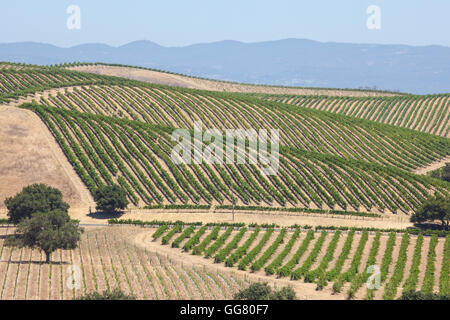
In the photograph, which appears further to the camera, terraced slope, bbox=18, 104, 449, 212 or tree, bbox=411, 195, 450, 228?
terraced slope, bbox=18, 104, 449, 212

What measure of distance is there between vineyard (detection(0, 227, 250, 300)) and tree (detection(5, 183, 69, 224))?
17.4ft

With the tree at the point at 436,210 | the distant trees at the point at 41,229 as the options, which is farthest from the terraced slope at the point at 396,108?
the distant trees at the point at 41,229

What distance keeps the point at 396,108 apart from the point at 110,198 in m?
126

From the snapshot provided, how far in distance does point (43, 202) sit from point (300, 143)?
6756cm

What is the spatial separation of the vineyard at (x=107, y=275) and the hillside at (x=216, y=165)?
22859mm

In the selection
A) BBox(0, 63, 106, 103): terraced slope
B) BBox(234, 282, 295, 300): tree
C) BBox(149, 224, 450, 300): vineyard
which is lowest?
BBox(149, 224, 450, 300): vineyard

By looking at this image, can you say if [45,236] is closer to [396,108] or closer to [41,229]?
[41,229]

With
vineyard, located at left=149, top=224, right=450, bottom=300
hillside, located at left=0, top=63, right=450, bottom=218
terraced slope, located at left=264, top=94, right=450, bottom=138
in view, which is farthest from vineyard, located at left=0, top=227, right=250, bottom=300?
terraced slope, located at left=264, top=94, right=450, bottom=138

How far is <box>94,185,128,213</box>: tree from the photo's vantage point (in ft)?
263

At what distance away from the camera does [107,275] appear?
55.0 metres

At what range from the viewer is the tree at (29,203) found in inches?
2721

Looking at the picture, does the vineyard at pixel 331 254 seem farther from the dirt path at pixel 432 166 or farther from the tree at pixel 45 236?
the dirt path at pixel 432 166

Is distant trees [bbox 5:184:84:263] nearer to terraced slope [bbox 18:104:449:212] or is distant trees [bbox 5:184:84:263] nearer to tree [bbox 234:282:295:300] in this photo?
terraced slope [bbox 18:104:449:212]

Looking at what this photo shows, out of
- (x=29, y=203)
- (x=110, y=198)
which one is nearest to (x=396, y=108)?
(x=110, y=198)
